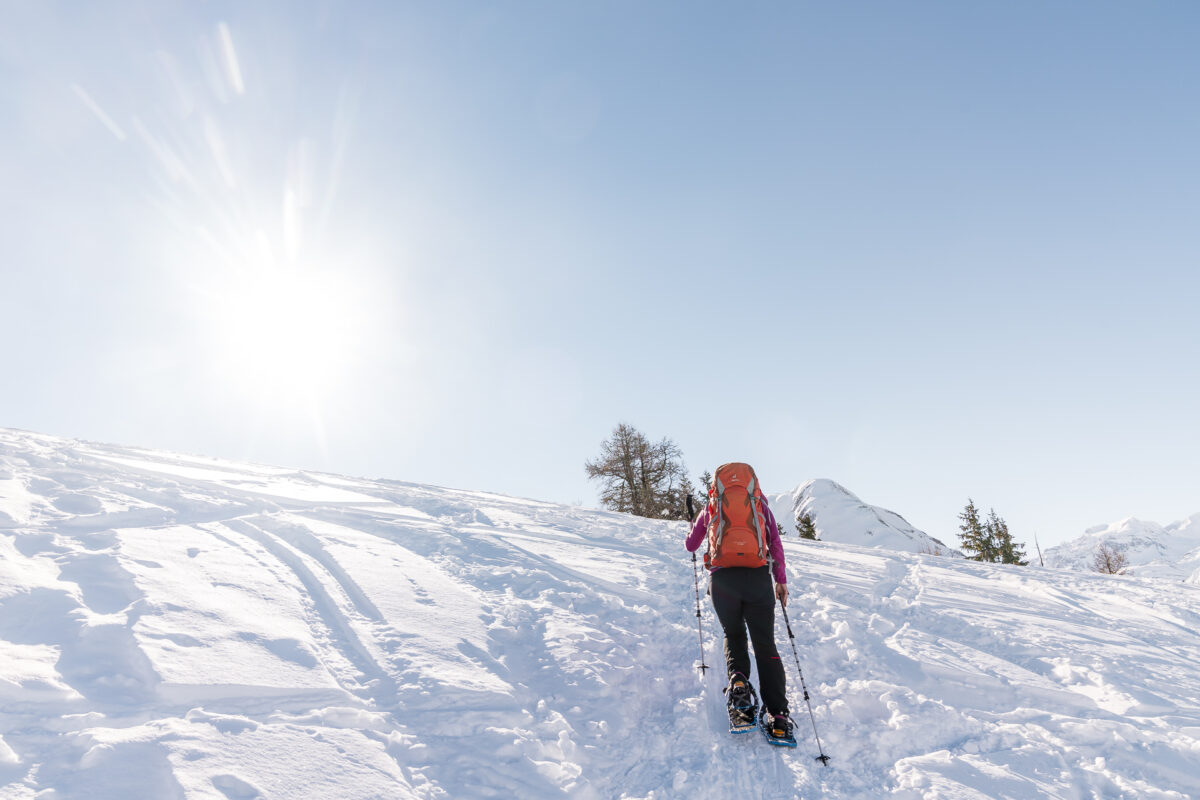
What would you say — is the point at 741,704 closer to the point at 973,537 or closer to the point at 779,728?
the point at 779,728

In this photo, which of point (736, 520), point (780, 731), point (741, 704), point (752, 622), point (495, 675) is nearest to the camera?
point (780, 731)

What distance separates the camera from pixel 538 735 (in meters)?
4.77

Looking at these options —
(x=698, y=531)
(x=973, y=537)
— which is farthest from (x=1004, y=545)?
(x=698, y=531)

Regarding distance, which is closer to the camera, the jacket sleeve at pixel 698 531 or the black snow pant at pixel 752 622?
the black snow pant at pixel 752 622

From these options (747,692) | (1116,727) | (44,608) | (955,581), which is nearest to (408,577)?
(44,608)

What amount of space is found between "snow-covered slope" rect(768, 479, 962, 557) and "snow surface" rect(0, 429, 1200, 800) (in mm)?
87490

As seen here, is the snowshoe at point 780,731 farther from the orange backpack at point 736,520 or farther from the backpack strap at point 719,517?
the backpack strap at point 719,517

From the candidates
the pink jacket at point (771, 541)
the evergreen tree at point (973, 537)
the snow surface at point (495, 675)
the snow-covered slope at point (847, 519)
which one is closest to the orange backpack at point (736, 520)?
the pink jacket at point (771, 541)

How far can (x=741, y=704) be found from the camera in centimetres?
490

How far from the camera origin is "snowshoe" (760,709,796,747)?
470cm

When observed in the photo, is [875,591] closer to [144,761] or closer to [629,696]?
[629,696]

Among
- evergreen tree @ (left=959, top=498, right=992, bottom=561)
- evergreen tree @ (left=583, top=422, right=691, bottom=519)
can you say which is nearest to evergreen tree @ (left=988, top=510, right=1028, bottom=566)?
evergreen tree @ (left=959, top=498, right=992, bottom=561)

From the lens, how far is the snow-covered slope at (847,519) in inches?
3799

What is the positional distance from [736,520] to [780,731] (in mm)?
1890
